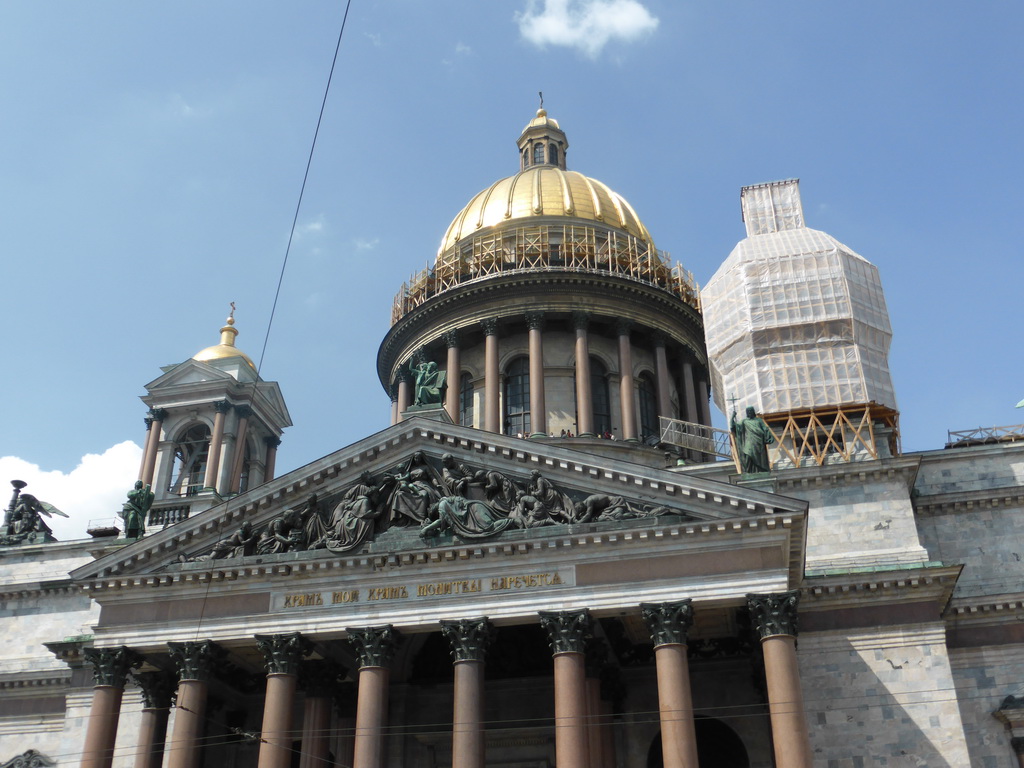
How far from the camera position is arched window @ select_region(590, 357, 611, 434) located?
44444mm

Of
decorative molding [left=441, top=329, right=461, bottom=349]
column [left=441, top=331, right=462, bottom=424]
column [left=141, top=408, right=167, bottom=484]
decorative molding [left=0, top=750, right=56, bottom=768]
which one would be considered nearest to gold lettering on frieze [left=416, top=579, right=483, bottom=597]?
decorative molding [left=0, top=750, right=56, bottom=768]

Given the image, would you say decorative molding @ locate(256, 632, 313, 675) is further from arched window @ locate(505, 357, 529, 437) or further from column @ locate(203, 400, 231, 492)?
arched window @ locate(505, 357, 529, 437)

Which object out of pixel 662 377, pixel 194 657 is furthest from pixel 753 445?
pixel 662 377

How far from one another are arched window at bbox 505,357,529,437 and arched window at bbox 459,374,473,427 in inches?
62.4

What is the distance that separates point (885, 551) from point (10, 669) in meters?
Answer: 28.3

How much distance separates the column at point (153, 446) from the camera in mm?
41562

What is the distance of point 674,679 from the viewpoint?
25.1m

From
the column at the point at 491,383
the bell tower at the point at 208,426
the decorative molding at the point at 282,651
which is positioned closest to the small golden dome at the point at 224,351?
the bell tower at the point at 208,426

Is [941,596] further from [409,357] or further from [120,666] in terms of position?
[409,357]

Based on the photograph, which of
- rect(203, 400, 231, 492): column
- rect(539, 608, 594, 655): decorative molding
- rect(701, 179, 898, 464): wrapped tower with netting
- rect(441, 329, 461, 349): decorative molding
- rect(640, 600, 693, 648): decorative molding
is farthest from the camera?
rect(441, 329, 461, 349): decorative molding

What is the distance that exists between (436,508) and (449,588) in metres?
2.16

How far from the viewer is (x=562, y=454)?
92.0ft

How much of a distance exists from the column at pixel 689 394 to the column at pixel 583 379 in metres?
4.77

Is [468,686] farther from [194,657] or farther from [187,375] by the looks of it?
[187,375]
